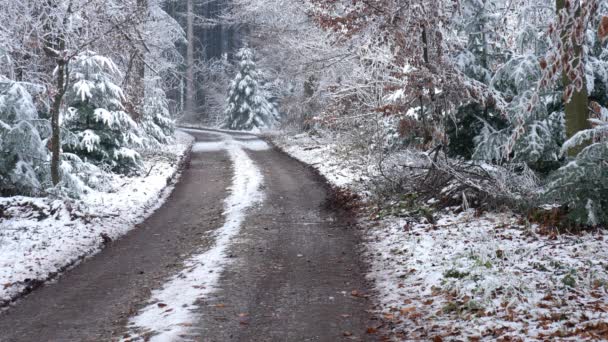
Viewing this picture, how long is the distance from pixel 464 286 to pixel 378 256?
2.55 meters

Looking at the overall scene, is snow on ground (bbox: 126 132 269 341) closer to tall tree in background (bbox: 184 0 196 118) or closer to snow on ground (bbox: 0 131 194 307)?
snow on ground (bbox: 0 131 194 307)

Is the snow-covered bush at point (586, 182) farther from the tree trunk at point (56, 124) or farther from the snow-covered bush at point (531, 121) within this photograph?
the tree trunk at point (56, 124)

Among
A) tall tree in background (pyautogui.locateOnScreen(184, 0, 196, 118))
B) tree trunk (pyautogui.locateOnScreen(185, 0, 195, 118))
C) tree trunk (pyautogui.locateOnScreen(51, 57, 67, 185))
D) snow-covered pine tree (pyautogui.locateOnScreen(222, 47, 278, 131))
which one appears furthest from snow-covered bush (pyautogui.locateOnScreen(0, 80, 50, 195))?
snow-covered pine tree (pyautogui.locateOnScreen(222, 47, 278, 131))

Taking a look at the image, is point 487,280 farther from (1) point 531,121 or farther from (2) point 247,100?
(2) point 247,100

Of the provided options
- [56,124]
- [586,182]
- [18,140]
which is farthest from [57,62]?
[586,182]

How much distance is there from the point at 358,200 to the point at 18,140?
26.5 ft

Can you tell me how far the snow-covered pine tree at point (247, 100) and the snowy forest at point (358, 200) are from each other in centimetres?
2735

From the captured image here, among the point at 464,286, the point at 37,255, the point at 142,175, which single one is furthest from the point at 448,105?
the point at 142,175

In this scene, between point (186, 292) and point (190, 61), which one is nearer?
point (186, 292)

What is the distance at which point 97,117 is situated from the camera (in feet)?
58.2

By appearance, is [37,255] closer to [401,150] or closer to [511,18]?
[401,150]

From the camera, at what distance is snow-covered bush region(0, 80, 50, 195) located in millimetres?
12173

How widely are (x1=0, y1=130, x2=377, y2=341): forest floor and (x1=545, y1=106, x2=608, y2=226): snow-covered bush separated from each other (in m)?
3.44

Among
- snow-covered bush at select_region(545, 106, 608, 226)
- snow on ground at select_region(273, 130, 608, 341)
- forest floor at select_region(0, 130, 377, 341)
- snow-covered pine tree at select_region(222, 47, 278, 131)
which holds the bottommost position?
forest floor at select_region(0, 130, 377, 341)
